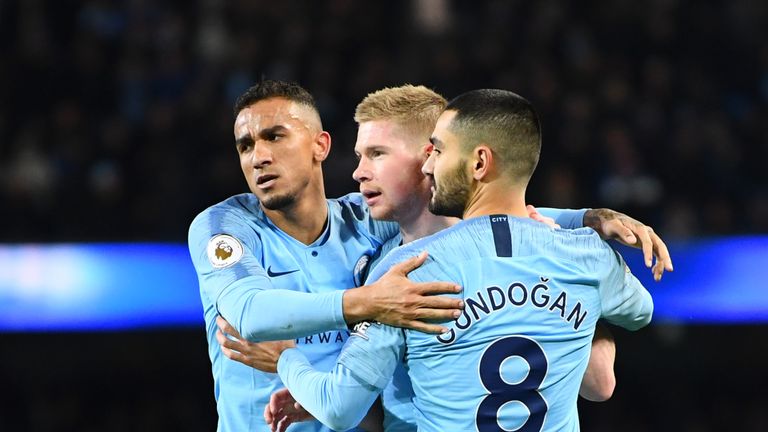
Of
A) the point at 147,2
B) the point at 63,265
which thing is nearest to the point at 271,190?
the point at 63,265

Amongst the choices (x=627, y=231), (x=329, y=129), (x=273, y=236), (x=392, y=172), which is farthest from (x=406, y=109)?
(x=329, y=129)

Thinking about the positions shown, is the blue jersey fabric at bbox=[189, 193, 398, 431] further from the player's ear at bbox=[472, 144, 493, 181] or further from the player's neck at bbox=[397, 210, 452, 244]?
the player's ear at bbox=[472, 144, 493, 181]

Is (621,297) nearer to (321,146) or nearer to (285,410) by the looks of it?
(285,410)

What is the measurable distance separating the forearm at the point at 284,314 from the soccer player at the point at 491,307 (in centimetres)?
13

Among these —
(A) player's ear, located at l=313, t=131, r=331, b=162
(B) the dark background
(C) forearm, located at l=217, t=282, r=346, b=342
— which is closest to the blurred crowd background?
(B) the dark background

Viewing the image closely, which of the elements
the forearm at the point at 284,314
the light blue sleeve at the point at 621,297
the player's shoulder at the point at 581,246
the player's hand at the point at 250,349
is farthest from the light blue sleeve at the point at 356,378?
the light blue sleeve at the point at 621,297

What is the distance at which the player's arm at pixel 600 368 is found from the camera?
3.88 meters

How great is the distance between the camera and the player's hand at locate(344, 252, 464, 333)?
11.1ft

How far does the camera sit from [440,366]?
3455mm

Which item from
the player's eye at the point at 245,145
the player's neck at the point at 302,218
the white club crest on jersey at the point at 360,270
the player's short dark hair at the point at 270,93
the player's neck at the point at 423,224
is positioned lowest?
the white club crest on jersey at the point at 360,270

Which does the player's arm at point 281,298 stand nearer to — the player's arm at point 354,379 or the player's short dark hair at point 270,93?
the player's arm at point 354,379

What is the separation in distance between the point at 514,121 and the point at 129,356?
7.51 m

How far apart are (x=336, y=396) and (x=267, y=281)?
652 mm

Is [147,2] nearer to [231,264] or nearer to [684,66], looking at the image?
[684,66]
